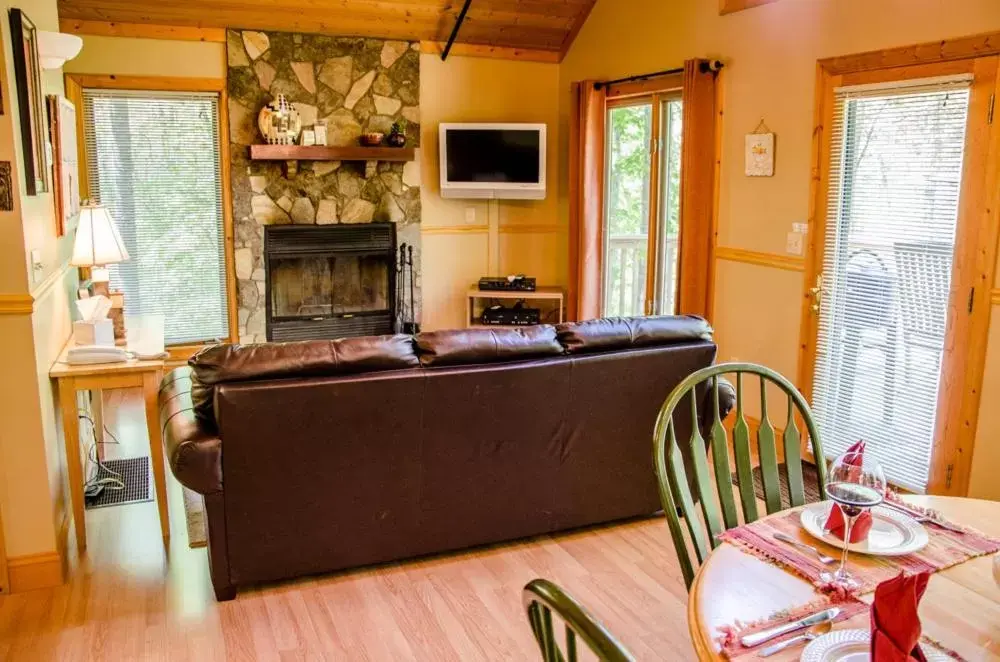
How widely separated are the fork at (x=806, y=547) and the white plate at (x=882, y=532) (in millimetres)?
38

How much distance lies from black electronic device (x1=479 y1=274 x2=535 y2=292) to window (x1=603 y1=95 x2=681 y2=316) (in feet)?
2.11

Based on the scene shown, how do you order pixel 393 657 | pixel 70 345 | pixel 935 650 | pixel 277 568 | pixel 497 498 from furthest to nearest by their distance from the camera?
1. pixel 70 345
2. pixel 497 498
3. pixel 277 568
4. pixel 393 657
5. pixel 935 650

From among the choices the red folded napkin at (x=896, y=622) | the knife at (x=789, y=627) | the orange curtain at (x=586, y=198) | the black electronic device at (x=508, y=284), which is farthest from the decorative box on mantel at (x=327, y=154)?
the red folded napkin at (x=896, y=622)

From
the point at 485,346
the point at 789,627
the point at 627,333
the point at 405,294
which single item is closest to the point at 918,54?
the point at 627,333

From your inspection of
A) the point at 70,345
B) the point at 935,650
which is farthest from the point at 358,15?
the point at 935,650

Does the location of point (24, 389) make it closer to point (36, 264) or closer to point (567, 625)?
point (36, 264)

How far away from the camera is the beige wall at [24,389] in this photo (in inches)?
115

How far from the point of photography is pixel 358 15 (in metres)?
6.10

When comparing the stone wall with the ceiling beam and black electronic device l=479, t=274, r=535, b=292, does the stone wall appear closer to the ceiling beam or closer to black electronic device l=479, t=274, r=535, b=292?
the ceiling beam

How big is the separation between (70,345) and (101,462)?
3.37 ft

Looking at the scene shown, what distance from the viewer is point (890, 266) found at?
3900mm

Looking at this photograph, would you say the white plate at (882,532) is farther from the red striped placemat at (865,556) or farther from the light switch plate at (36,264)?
the light switch plate at (36,264)

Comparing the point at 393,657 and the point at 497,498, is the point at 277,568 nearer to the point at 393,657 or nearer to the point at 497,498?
the point at 393,657

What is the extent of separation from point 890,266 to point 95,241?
3.67 m
